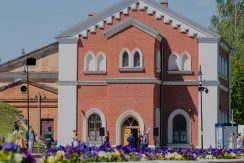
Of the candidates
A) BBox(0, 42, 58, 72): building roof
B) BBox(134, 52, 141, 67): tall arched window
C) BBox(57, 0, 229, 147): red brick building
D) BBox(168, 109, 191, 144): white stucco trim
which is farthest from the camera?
BBox(0, 42, 58, 72): building roof

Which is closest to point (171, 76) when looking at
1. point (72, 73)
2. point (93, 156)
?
point (72, 73)

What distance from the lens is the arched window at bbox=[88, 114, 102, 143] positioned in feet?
180

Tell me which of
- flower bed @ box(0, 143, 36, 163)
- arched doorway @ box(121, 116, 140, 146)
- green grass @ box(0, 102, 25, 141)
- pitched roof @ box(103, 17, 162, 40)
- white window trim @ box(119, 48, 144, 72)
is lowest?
flower bed @ box(0, 143, 36, 163)

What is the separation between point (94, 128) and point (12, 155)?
38881 millimetres

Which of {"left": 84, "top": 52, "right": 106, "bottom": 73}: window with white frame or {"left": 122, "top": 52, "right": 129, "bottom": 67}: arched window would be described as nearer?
{"left": 122, "top": 52, "right": 129, "bottom": 67}: arched window

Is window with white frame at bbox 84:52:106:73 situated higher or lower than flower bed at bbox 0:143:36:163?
higher

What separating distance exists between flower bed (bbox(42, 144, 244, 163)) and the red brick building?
17417mm

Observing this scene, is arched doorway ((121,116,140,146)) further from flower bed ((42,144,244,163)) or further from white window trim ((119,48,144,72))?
flower bed ((42,144,244,163))

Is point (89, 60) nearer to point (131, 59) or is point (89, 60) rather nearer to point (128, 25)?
point (131, 59)

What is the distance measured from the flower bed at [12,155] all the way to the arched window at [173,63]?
131ft

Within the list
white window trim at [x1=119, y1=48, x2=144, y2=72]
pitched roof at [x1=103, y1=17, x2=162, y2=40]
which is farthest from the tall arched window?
pitched roof at [x1=103, y1=17, x2=162, y2=40]

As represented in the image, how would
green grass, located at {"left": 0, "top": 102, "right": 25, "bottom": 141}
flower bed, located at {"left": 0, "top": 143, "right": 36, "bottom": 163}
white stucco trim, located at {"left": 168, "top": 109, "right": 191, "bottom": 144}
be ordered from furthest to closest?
green grass, located at {"left": 0, "top": 102, "right": 25, "bottom": 141}
white stucco trim, located at {"left": 168, "top": 109, "right": 191, "bottom": 144}
flower bed, located at {"left": 0, "top": 143, "right": 36, "bottom": 163}

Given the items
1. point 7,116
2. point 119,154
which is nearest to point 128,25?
point 7,116

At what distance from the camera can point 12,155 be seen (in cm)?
1609
